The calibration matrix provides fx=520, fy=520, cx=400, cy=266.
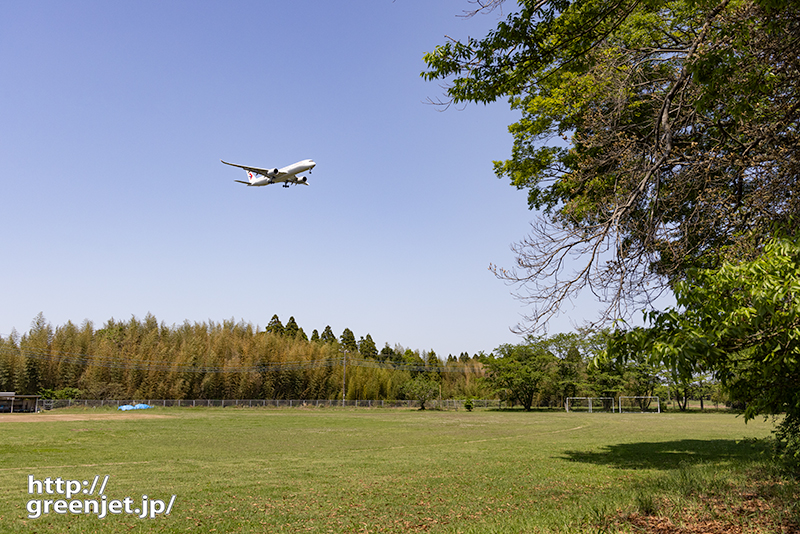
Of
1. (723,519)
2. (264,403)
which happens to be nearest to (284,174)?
(723,519)

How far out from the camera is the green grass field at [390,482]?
7.29 m

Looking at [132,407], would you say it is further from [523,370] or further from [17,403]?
[523,370]

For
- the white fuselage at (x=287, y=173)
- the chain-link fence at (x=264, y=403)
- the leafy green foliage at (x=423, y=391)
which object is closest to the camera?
the white fuselage at (x=287, y=173)

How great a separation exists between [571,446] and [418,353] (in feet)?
284

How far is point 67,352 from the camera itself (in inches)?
2298

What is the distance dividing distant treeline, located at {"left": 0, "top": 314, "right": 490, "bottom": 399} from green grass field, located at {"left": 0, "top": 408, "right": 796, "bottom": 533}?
1695 inches

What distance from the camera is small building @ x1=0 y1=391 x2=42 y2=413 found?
48.2 metres

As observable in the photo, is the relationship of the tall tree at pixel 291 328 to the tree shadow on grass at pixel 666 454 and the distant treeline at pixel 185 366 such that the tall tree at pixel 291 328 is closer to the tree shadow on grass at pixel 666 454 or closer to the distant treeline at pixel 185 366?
the distant treeline at pixel 185 366

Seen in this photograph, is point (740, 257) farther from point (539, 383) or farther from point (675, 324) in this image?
point (539, 383)

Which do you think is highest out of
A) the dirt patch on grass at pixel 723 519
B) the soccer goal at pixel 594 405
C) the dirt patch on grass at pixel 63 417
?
the dirt patch on grass at pixel 723 519

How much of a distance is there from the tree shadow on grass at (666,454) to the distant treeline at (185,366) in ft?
136

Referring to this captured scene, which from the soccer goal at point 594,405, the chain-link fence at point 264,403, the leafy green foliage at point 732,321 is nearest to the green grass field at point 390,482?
the leafy green foliage at point 732,321

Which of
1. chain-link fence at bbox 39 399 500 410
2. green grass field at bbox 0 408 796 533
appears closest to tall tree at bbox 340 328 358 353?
chain-link fence at bbox 39 399 500 410

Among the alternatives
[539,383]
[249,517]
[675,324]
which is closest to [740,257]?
[675,324]
